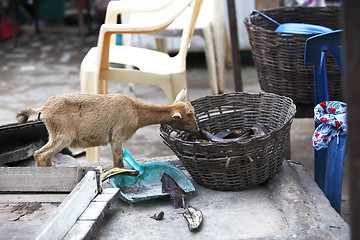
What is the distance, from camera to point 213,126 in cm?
294

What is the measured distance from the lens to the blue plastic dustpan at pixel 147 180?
258 cm

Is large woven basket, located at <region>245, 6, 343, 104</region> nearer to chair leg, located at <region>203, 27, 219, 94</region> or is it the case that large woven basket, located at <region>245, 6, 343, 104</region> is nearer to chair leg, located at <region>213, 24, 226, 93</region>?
chair leg, located at <region>203, 27, 219, 94</region>

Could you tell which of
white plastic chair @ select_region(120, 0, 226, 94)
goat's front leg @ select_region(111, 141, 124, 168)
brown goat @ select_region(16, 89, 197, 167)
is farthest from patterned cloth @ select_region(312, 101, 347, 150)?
white plastic chair @ select_region(120, 0, 226, 94)

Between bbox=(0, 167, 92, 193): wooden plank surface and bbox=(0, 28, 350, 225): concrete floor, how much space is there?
4.45 feet

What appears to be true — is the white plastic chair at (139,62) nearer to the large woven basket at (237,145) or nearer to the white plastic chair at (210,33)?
the large woven basket at (237,145)

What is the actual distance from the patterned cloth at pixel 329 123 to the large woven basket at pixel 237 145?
0.47ft

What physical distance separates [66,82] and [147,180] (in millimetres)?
3538

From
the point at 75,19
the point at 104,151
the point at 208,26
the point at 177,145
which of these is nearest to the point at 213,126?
the point at 177,145

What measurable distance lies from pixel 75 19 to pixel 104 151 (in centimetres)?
505

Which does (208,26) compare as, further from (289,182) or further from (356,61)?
(356,61)

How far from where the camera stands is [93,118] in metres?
2.51

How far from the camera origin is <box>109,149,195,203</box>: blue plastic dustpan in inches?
102

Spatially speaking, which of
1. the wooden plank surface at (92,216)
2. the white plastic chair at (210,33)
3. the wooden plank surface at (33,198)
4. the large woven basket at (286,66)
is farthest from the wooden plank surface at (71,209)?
the white plastic chair at (210,33)

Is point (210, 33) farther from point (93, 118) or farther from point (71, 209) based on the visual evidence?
point (71, 209)
